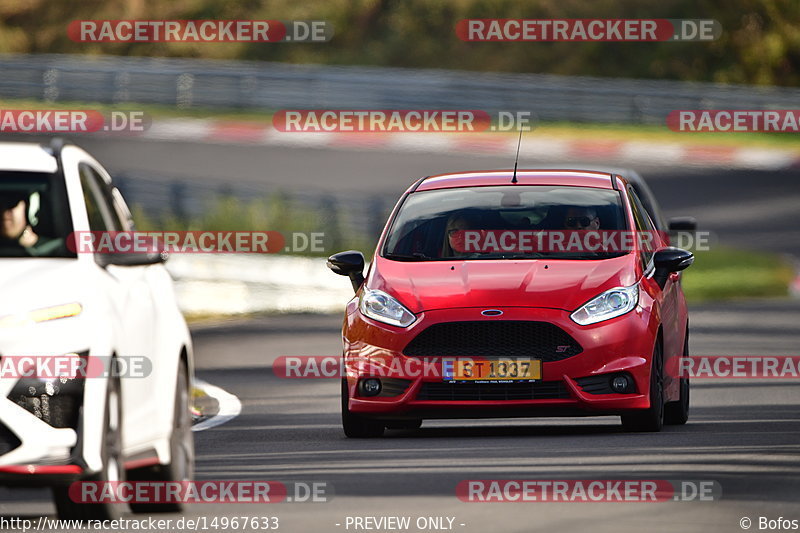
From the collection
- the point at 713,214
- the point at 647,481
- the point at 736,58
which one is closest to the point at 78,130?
the point at 713,214

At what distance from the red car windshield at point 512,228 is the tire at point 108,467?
4.66m

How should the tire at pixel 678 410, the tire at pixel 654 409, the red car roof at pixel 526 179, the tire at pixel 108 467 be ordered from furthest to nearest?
the red car roof at pixel 526 179 < the tire at pixel 678 410 < the tire at pixel 654 409 < the tire at pixel 108 467

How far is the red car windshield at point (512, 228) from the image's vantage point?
13.6 metres

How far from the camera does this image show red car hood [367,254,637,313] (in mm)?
12914

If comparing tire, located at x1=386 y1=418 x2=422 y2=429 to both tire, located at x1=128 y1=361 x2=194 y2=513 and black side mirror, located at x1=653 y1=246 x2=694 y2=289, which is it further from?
tire, located at x1=128 y1=361 x2=194 y2=513

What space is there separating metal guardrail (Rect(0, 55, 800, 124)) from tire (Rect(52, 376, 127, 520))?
3666cm

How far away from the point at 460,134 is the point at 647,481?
108ft

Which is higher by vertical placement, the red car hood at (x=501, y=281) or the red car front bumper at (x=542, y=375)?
the red car hood at (x=501, y=281)

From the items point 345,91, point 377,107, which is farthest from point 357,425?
point 345,91

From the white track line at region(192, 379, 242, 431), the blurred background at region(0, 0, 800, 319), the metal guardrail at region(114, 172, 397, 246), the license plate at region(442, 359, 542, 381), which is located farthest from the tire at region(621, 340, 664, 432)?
the metal guardrail at region(114, 172, 397, 246)

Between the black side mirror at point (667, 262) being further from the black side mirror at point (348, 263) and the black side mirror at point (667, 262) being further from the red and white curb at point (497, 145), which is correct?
the red and white curb at point (497, 145)

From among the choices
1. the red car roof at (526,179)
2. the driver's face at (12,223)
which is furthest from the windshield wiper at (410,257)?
the driver's face at (12,223)

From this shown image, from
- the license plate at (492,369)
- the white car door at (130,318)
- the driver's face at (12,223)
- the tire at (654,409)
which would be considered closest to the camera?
the white car door at (130,318)

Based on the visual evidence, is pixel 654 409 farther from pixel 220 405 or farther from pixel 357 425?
pixel 220 405
